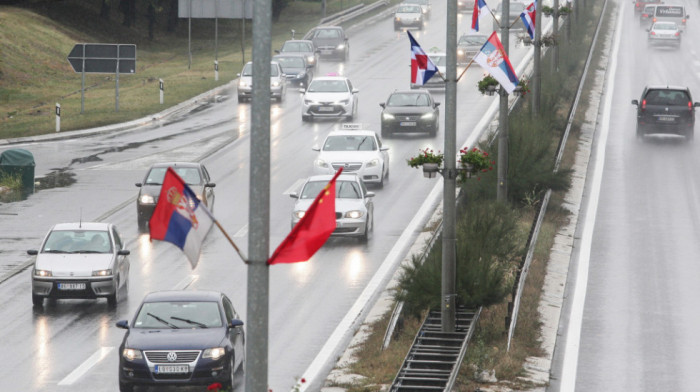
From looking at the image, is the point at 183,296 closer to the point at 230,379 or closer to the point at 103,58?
the point at 230,379

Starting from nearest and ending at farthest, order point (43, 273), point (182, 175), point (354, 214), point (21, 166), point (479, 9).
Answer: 1. point (43, 273)
2. point (354, 214)
3. point (479, 9)
4. point (182, 175)
5. point (21, 166)

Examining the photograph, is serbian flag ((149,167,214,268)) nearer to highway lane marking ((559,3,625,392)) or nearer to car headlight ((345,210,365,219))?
highway lane marking ((559,3,625,392))

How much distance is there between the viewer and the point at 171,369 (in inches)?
684

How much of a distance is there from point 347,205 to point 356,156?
7004mm

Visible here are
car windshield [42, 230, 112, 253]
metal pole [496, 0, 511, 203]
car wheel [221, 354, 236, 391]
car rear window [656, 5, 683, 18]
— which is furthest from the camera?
car rear window [656, 5, 683, 18]

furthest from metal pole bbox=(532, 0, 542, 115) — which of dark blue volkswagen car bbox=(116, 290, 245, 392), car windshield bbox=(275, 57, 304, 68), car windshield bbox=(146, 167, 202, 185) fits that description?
dark blue volkswagen car bbox=(116, 290, 245, 392)

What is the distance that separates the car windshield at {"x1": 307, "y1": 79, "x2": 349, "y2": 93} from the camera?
164 feet

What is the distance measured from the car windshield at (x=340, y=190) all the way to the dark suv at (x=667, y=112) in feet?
57.8

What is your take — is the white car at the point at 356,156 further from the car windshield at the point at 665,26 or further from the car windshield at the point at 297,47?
the car windshield at the point at 665,26

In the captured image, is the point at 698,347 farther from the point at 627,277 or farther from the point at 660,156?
the point at 660,156

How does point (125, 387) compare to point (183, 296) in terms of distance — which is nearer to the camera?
point (125, 387)

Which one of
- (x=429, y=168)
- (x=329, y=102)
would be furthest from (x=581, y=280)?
(x=329, y=102)

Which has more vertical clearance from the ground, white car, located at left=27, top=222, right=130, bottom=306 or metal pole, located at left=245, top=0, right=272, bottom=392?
metal pole, located at left=245, top=0, right=272, bottom=392

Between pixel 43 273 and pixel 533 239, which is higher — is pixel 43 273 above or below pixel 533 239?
below
